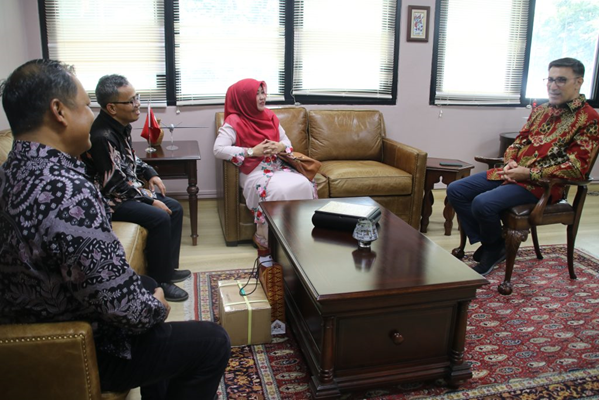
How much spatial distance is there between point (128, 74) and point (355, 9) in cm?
199

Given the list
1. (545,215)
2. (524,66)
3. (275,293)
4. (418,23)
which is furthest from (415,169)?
(524,66)

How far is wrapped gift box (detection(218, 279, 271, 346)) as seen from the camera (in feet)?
7.12

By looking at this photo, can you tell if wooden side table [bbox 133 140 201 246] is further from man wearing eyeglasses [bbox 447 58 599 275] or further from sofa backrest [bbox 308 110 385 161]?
man wearing eyeglasses [bbox 447 58 599 275]

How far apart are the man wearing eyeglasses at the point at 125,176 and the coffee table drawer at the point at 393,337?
113 centimetres

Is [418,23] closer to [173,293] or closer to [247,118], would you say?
[247,118]

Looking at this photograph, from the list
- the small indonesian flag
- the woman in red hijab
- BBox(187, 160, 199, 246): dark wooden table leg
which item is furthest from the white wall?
BBox(187, 160, 199, 246): dark wooden table leg

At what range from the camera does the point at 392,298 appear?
1.78m

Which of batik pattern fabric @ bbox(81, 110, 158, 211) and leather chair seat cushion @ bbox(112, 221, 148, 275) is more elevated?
batik pattern fabric @ bbox(81, 110, 158, 211)

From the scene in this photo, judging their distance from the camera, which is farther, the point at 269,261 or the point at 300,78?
the point at 300,78

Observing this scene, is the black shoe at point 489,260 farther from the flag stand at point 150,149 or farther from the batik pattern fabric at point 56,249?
the batik pattern fabric at point 56,249

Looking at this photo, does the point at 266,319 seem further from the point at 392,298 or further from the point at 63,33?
the point at 63,33

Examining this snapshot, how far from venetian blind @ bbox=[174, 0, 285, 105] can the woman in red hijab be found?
89 centimetres

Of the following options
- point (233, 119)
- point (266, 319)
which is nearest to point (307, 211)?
point (266, 319)

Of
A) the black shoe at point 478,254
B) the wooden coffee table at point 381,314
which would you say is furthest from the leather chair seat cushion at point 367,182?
the wooden coffee table at point 381,314
